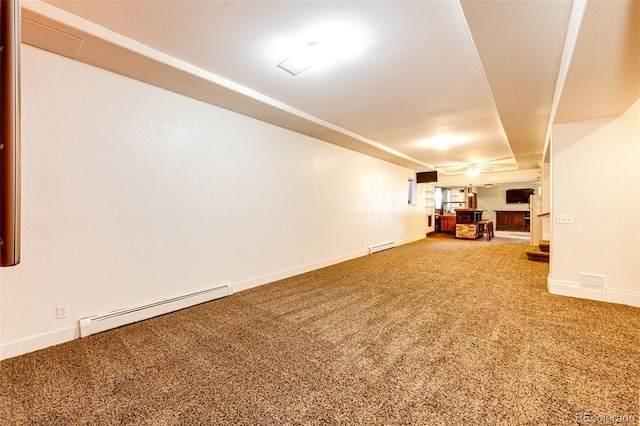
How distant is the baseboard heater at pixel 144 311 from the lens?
2590 millimetres

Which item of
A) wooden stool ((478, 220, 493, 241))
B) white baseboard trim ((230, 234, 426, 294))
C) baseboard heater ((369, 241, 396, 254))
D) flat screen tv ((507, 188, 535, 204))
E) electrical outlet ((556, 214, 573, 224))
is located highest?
flat screen tv ((507, 188, 535, 204))

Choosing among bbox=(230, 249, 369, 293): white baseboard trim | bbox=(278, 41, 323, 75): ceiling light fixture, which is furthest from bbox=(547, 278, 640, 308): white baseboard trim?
bbox=(278, 41, 323, 75): ceiling light fixture

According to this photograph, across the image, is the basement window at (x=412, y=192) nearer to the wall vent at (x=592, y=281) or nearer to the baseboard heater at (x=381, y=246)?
the baseboard heater at (x=381, y=246)

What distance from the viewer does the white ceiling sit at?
6.56 feet

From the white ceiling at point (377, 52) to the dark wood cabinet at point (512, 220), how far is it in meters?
11.7

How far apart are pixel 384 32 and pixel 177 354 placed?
3.18 m

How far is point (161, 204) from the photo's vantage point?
313cm

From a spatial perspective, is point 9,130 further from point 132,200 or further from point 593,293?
point 593,293

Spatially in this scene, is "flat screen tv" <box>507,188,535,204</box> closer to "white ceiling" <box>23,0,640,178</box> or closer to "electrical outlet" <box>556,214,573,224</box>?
"white ceiling" <box>23,0,640,178</box>

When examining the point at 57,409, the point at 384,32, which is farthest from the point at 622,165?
the point at 57,409

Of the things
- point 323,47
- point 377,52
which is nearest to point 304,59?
point 323,47

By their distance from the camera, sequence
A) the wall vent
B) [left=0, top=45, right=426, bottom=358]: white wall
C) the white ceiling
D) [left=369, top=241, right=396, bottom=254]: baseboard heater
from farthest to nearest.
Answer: [left=369, top=241, right=396, bottom=254]: baseboard heater
the wall vent
[left=0, top=45, right=426, bottom=358]: white wall
the white ceiling

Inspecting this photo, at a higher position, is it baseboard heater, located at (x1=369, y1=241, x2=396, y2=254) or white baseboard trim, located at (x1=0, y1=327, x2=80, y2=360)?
baseboard heater, located at (x1=369, y1=241, x2=396, y2=254)

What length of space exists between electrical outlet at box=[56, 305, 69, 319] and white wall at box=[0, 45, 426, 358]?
0.04m
